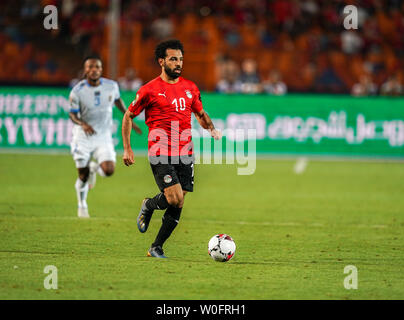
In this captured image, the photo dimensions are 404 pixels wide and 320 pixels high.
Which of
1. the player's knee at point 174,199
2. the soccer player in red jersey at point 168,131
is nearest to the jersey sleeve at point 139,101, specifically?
the soccer player in red jersey at point 168,131

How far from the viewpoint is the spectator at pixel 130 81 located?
22.6 metres

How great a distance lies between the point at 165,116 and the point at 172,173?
2.03 feet

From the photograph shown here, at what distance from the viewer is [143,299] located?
255 inches

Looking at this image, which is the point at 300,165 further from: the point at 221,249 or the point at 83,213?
the point at 221,249

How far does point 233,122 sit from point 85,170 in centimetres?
980

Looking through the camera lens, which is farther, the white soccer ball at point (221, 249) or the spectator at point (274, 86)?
the spectator at point (274, 86)

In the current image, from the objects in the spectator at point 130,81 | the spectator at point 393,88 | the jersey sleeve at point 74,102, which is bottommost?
the jersey sleeve at point 74,102

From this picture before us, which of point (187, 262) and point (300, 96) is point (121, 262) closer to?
point (187, 262)

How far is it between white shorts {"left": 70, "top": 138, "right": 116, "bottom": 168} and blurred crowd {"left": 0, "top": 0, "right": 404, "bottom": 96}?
10879mm

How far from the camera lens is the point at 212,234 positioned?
33.9ft

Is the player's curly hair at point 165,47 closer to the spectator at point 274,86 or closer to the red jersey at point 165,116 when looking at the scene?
the red jersey at point 165,116

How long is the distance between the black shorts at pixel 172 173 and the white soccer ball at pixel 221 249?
69cm

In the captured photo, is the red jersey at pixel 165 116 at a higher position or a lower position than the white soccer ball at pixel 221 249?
higher

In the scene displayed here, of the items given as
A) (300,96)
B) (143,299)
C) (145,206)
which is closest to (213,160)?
(300,96)
